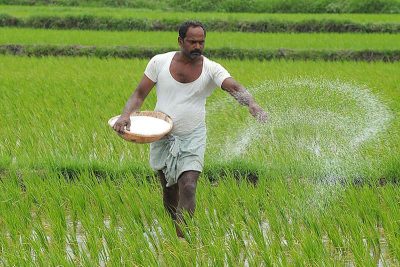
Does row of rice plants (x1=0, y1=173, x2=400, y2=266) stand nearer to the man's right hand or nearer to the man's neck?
the man's right hand

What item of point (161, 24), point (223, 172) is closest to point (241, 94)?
point (223, 172)

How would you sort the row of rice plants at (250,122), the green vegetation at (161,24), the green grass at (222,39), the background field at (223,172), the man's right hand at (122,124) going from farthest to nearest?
the green vegetation at (161,24)
the green grass at (222,39)
the row of rice plants at (250,122)
the man's right hand at (122,124)
the background field at (223,172)

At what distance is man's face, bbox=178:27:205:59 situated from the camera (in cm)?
391

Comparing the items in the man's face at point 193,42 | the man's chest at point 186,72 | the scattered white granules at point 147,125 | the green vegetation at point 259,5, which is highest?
the man's face at point 193,42

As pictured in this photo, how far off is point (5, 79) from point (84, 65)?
177 cm

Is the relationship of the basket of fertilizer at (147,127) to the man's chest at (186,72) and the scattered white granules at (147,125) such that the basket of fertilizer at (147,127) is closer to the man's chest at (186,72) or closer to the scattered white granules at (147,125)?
the scattered white granules at (147,125)

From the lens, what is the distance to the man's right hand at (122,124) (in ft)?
13.2

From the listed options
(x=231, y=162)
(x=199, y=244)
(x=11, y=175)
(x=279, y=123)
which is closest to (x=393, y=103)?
(x=279, y=123)

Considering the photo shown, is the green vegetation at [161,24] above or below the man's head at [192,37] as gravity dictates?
below

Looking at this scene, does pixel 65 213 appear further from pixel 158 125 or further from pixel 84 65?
pixel 84 65

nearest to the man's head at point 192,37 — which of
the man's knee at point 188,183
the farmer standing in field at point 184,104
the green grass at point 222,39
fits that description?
→ the farmer standing in field at point 184,104

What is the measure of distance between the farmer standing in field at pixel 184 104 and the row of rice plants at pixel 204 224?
0.66 ft

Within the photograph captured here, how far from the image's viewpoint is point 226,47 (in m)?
12.4

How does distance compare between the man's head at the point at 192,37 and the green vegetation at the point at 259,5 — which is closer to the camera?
the man's head at the point at 192,37
